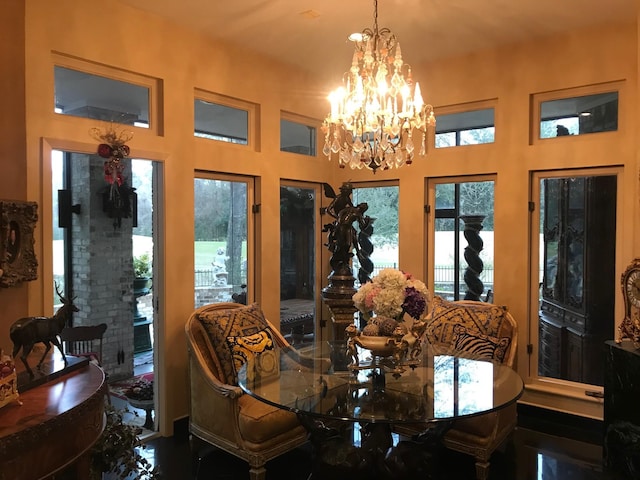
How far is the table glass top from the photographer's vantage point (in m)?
2.39

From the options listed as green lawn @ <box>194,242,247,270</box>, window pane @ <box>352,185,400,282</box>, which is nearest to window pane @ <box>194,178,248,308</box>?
green lawn @ <box>194,242,247,270</box>

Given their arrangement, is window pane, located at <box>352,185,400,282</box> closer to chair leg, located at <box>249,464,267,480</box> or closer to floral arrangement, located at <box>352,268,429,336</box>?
floral arrangement, located at <box>352,268,429,336</box>

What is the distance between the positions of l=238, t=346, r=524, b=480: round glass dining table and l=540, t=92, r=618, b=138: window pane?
206 cm

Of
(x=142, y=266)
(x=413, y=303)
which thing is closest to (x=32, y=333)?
(x=413, y=303)

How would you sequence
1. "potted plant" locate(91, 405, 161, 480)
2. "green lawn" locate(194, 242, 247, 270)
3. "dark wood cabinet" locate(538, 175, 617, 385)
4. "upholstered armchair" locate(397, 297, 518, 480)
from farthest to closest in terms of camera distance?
"green lawn" locate(194, 242, 247, 270)
"dark wood cabinet" locate(538, 175, 617, 385)
"upholstered armchair" locate(397, 297, 518, 480)
"potted plant" locate(91, 405, 161, 480)

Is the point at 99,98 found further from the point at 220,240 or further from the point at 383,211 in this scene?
the point at 383,211

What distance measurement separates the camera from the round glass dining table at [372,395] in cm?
241

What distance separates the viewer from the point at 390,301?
9.21 ft

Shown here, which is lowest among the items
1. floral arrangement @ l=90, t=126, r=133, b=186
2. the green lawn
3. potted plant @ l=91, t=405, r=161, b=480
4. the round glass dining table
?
potted plant @ l=91, t=405, r=161, b=480

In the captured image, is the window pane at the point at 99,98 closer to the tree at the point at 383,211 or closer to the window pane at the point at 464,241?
the tree at the point at 383,211

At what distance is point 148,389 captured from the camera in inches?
159

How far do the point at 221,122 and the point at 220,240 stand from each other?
0.99m

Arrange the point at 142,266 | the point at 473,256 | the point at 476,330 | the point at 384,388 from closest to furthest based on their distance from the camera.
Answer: the point at 384,388 < the point at 476,330 < the point at 473,256 < the point at 142,266

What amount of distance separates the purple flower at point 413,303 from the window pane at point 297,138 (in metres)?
2.44
